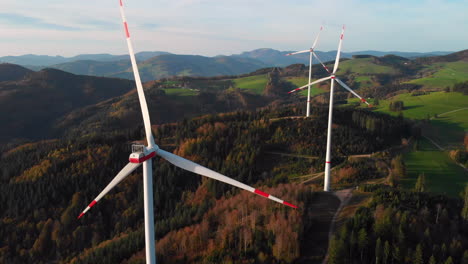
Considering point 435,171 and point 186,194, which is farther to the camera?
point 186,194

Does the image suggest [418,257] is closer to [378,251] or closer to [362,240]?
[378,251]

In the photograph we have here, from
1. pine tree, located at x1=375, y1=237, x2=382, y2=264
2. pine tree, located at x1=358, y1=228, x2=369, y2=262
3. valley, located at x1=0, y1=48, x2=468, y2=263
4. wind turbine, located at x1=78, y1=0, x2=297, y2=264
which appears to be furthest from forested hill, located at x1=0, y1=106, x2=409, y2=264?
wind turbine, located at x1=78, y1=0, x2=297, y2=264

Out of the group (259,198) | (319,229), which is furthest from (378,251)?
(259,198)

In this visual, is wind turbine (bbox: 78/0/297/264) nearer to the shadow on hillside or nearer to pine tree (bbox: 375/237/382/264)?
pine tree (bbox: 375/237/382/264)

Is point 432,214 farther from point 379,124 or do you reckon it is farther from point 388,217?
point 379,124

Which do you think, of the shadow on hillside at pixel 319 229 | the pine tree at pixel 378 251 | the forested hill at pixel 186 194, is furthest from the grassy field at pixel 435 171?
the pine tree at pixel 378 251

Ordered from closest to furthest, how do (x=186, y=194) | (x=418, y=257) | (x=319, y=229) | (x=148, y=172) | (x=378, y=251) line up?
(x=148, y=172) < (x=418, y=257) < (x=378, y=251) < (x=319, y=229) < (x=186, y=194)
